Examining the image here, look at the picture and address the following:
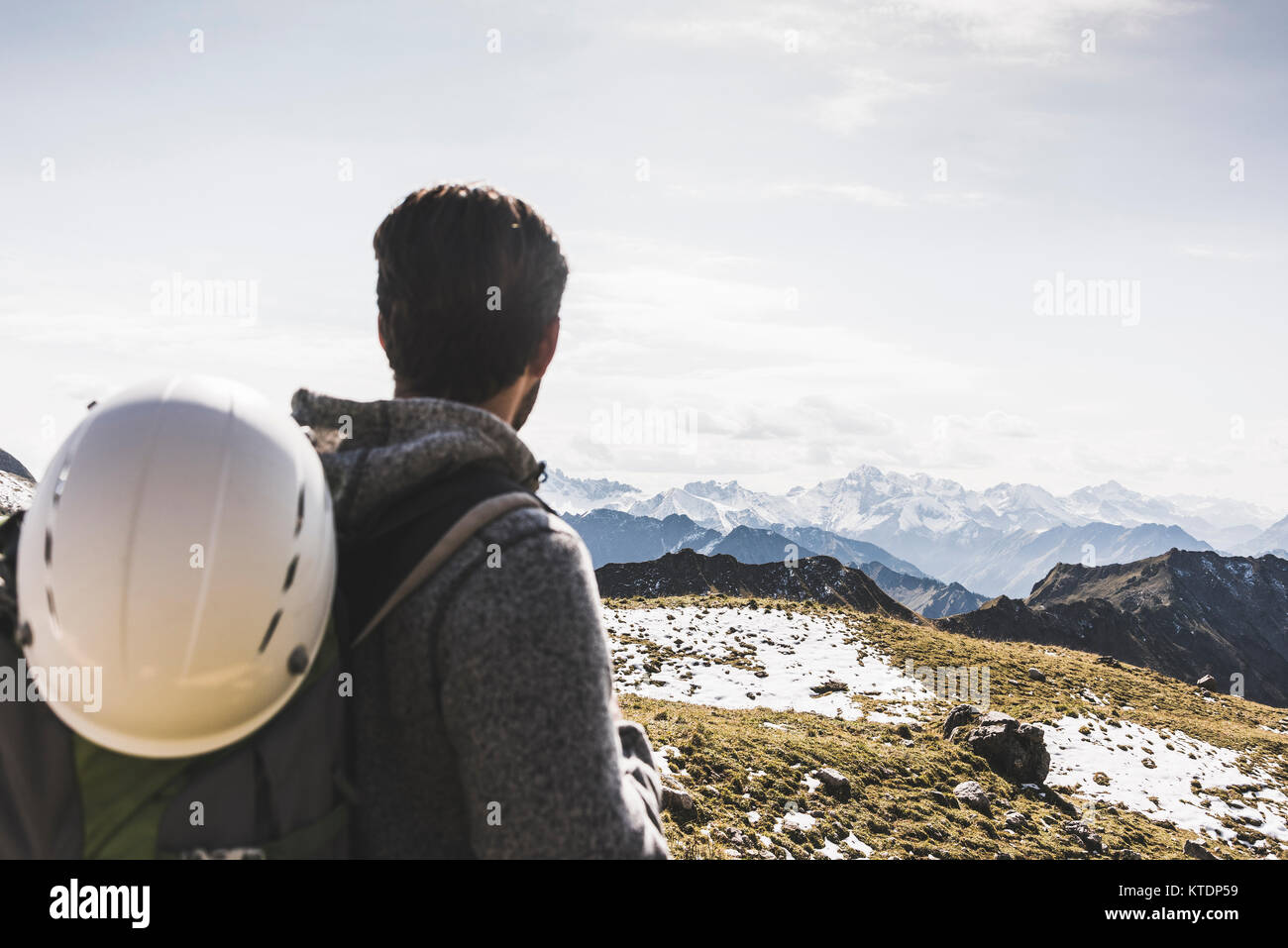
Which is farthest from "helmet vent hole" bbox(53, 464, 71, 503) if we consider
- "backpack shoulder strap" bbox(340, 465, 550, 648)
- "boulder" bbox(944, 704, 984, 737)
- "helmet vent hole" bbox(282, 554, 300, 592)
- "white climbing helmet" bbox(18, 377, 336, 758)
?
"boulder" bbox(944, 704, 984, 737)

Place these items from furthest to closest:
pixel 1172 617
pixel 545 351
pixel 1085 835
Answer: pixel 1172 617 → pixel 1085 835 → pixel 545 351

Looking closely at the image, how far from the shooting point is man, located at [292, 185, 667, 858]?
1.55 meters

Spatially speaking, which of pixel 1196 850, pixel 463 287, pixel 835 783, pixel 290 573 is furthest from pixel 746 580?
pixel 290 573

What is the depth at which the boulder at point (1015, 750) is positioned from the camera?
669 inches

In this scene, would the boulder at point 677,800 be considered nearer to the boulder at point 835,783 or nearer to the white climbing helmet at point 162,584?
the boulder at point 835,783

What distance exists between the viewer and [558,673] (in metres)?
1.58

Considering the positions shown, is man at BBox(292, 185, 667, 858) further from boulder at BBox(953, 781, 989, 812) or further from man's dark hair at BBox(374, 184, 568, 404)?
boulder at BBox(953, 781, 989, 812)

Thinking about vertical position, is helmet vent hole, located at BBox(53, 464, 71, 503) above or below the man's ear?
below

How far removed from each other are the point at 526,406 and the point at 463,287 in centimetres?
53

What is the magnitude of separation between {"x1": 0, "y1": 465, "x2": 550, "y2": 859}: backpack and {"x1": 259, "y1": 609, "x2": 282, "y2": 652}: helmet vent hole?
0.15 meters

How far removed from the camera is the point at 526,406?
245 centimetres

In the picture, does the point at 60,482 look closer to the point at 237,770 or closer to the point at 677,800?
the point at 237,770
